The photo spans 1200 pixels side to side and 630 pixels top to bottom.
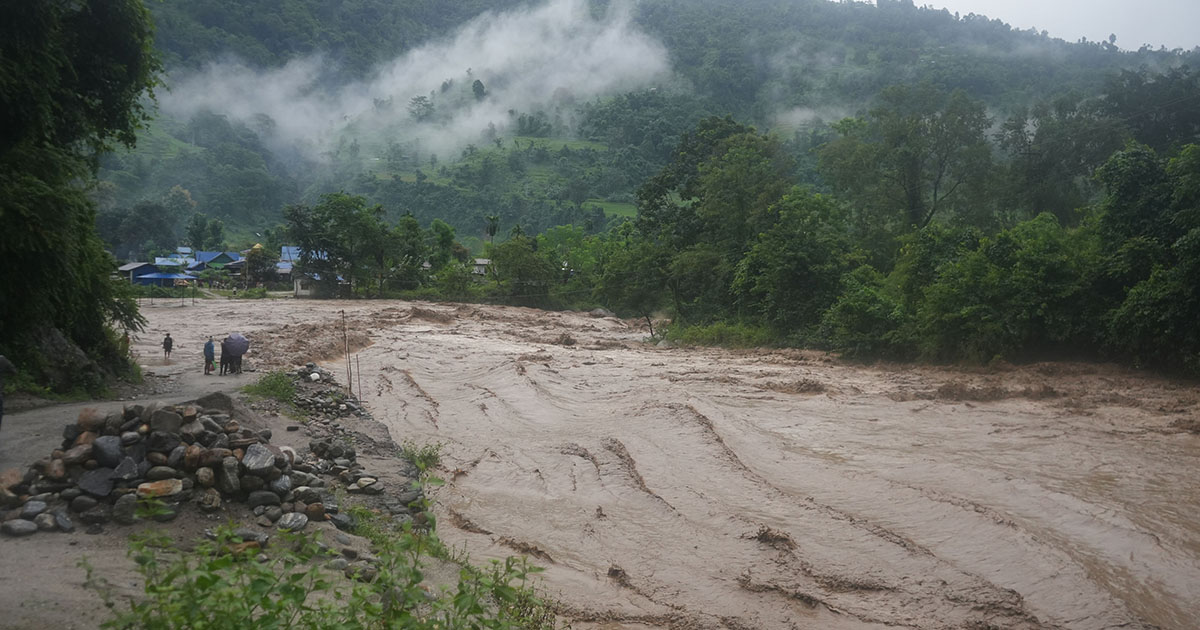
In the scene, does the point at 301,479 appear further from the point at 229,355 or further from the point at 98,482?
the point at 229,355

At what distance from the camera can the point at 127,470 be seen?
23.2 ft

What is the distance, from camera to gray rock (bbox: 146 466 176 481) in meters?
7.10

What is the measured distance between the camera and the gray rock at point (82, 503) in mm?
6709

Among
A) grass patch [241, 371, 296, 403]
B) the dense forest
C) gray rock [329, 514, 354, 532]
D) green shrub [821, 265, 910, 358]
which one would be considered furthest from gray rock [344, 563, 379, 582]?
green shrub [821, 265, 910, 358]

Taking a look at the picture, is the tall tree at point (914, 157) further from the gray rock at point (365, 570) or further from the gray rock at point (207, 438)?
the gray rock at point (365, 570)

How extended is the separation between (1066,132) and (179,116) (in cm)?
17014

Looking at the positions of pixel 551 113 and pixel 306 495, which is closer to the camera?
pixel 306 495

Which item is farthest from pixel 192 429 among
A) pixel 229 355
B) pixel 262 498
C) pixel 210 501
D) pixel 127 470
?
pixel 229 355

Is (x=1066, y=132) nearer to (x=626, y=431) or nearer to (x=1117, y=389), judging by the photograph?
(x=1117, y=389)

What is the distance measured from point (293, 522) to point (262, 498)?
0.54m

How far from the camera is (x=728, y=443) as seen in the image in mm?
13750

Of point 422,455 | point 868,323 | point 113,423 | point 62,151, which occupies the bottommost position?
point 422,455

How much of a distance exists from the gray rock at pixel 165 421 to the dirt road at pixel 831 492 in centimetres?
330

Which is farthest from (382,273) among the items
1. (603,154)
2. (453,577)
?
(603,154)
